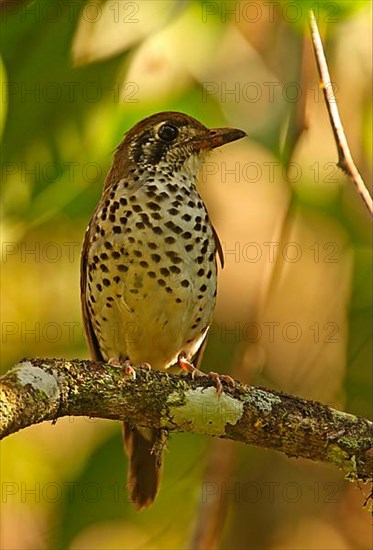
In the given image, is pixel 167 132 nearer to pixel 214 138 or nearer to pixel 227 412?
pixel 214 138

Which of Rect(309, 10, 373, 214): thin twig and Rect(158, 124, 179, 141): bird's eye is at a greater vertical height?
Rect(309, 10, 373, 214): thin twig

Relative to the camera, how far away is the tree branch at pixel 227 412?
313 cm

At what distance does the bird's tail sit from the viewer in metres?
4.53

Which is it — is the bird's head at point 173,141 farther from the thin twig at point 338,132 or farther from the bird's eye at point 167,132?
the thin twig at point 338,132

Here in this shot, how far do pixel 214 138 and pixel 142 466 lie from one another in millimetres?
1380

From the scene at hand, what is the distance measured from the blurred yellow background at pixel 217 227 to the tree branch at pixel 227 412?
109 centimetres

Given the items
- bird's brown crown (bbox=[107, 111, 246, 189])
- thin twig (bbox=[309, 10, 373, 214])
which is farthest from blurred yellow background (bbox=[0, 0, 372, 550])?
thin twig (bbox=[309, 10, 373, 214])

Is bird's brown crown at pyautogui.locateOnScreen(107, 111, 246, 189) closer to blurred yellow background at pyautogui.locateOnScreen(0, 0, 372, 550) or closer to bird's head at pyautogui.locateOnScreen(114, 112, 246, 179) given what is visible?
bird's head at pyautogui.locateOnScreen(114, 112, 246, 179)

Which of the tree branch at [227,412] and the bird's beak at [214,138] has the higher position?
the bird's beak at [214,138]

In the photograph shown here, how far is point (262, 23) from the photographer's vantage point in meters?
5.57

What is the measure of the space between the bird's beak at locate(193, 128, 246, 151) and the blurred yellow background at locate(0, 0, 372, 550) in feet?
0.81

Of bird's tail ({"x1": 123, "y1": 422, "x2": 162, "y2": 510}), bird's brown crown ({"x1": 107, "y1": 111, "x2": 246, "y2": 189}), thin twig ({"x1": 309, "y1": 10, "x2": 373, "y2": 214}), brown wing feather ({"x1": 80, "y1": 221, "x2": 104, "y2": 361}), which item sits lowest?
bird's tail ({"x1": 123, "y1": 422, "x2": 162, "y2": 510})

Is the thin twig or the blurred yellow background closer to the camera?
the thin twig

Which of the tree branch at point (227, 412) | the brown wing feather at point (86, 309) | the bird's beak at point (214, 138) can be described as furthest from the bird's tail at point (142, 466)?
the bird's beak at point (214, 138)
